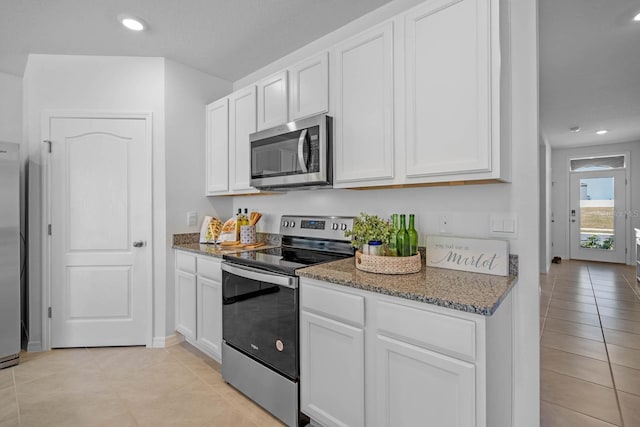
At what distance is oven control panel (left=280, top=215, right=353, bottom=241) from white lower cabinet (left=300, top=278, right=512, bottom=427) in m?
0.64

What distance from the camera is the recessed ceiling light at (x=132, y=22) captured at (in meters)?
2.24

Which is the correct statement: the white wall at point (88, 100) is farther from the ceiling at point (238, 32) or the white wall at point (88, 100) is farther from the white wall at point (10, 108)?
the white wall at point (10, 108)

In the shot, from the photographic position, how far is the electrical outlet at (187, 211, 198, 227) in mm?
3012

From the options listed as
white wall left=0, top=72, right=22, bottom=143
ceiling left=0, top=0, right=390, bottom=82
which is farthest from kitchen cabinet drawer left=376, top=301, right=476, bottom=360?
white wall left=0, top=72, right=22, bottom=143

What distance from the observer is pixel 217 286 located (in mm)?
2328

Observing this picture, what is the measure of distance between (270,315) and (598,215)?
8.00 meters

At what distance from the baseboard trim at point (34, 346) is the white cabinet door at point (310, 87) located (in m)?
2.79

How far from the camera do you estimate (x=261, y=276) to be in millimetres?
1873

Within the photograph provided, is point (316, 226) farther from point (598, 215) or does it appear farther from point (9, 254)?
point (598, 215)

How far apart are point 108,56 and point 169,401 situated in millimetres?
2786

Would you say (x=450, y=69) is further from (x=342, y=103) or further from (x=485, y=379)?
(x=485, y=379)

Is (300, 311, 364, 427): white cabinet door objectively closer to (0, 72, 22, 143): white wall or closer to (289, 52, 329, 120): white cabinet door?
(289, 52, 329, 120): white cabinet door

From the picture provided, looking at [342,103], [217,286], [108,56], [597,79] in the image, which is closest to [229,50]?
[108,56]

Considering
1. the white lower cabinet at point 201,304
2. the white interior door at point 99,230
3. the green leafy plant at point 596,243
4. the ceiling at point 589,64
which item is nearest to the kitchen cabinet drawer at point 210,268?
the white lower cabinet at point 201,304
